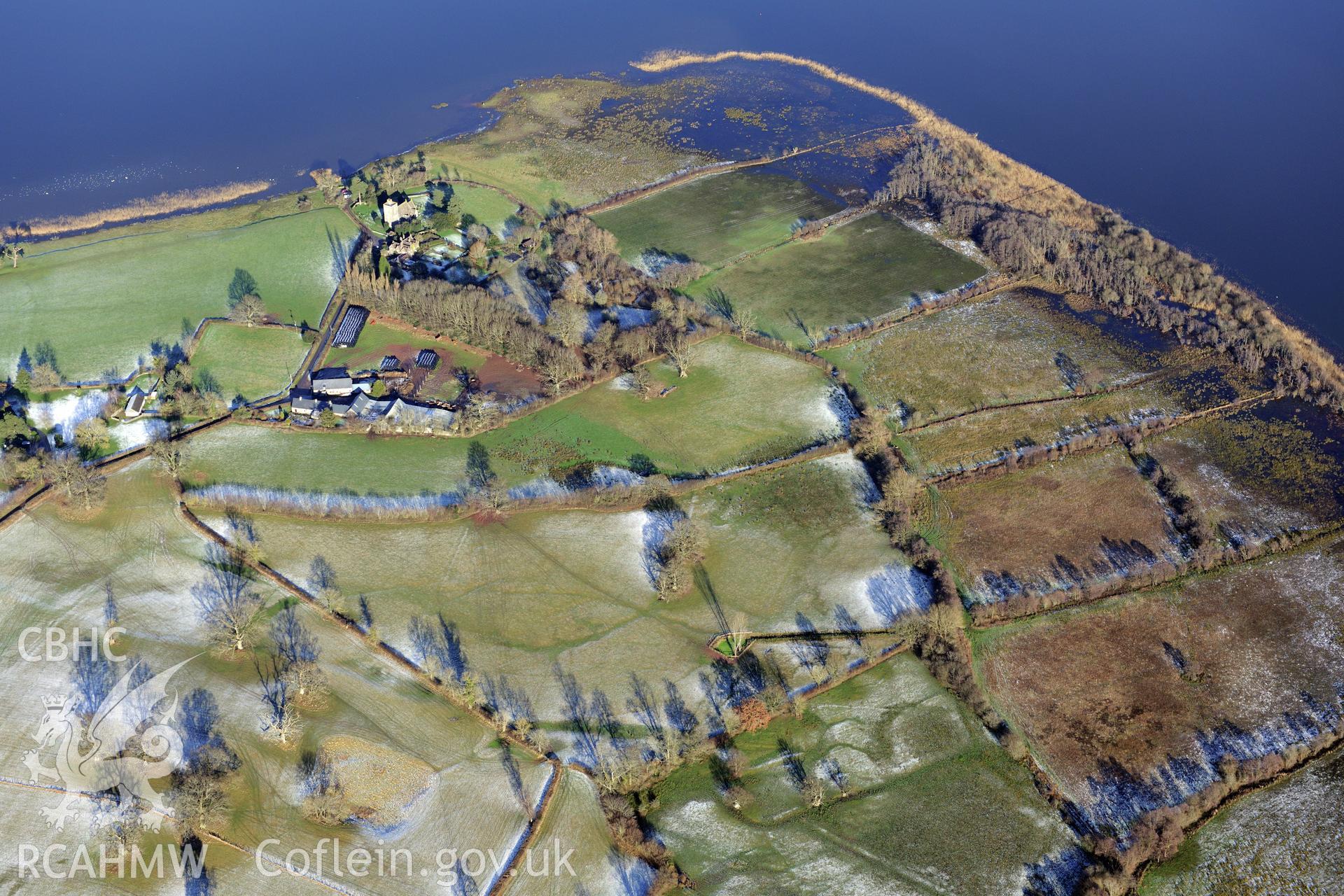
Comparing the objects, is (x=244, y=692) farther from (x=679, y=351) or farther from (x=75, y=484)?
(x=679, y=351)

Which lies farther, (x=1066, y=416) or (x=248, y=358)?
(x=248, y=358)

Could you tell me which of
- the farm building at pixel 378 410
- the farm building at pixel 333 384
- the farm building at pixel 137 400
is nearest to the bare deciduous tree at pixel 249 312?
the farm building at pixel 137 400

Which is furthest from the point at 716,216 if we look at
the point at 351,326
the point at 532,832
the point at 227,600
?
the point at 532,832

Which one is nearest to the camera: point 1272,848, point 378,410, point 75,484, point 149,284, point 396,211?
point 1272,848

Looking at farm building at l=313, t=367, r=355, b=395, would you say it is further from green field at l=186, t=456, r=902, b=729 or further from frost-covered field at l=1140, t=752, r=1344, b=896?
frost-covered field at l=1140, t=752, r=1344, b=896

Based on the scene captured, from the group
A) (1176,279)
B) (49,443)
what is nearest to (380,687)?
(49,443)

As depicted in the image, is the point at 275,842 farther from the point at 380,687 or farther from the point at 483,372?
the point at 483,372

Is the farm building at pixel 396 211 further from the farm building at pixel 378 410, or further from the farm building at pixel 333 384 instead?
the farm building at pixel 378 410
